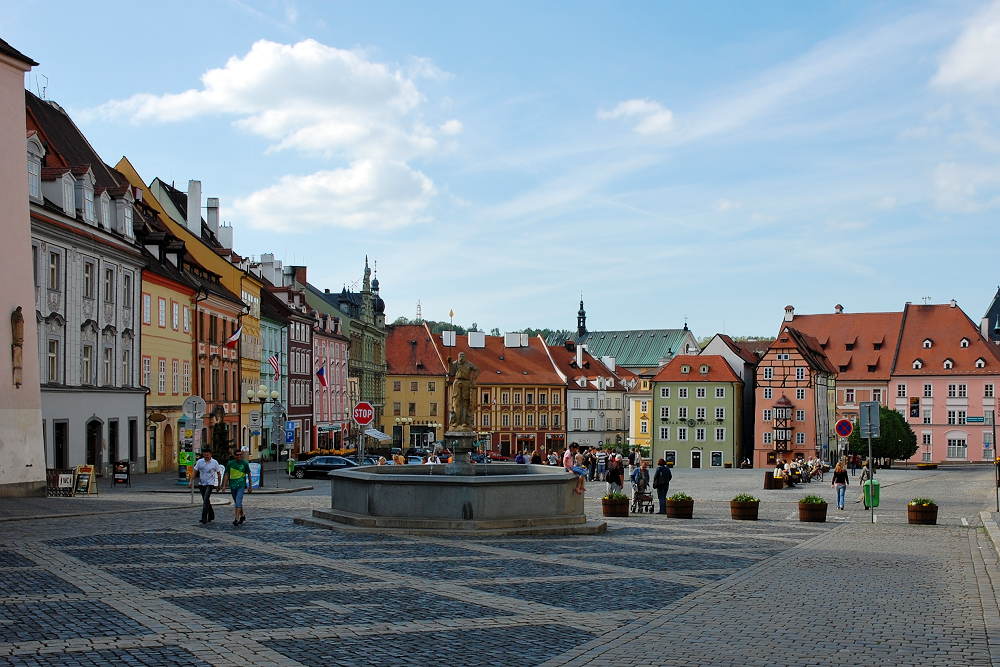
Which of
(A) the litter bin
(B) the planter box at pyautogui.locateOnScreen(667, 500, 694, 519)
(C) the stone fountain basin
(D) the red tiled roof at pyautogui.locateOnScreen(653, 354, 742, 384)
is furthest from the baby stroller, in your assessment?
(D) the red tiled roof at pyautogui.locateOnScreen(653, 354, 742, 384)

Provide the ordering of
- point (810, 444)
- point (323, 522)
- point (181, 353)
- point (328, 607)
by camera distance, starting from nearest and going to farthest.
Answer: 1. point (328, 607)
2. point (323, 522)
3. point (181, 353)
4. point (810, 444)

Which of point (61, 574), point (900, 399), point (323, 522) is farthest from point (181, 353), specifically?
point (900, 399)

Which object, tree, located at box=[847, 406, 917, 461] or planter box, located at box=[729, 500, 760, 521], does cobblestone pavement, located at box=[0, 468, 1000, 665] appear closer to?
planter box, located at box=[729, 500, 760, 521]

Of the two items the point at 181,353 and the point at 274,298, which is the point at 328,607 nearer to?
the point at 181,353

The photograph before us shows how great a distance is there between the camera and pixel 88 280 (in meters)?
41.4

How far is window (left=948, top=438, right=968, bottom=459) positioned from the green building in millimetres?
20297

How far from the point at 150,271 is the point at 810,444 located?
220ft

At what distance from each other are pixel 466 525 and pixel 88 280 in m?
25.2

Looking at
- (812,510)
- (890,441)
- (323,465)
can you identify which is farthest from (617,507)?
(890,441)

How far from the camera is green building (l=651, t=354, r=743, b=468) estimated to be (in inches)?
4038

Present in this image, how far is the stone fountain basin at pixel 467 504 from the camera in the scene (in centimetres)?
2142

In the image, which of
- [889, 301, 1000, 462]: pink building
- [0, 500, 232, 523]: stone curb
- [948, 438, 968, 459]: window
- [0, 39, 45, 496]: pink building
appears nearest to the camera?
[0, 500, 232, 523]: stone curb

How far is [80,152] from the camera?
1837 inches

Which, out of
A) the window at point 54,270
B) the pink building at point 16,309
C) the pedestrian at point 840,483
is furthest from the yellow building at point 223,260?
the pedestrian at point 840,483
